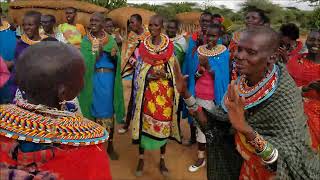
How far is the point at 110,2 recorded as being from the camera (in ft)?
62.5

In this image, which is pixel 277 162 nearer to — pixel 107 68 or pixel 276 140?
pixel 276 140

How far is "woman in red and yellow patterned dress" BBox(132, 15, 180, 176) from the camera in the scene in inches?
190

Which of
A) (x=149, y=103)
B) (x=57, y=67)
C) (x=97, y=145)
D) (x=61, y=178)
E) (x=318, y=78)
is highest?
(x=57, y=67)

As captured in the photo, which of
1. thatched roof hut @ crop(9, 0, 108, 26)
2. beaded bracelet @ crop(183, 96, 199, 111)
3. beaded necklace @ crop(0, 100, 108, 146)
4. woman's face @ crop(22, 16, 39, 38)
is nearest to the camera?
beaded necklace @ crop(0, 100, 108, 146)

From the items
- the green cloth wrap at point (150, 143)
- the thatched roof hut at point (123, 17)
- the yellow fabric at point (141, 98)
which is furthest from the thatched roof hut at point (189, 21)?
the green cloth wrap at point (150, 143)

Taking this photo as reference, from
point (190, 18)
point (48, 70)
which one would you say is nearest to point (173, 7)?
point (190, 18)

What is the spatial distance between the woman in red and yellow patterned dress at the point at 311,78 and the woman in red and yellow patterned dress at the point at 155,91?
4.55 ft

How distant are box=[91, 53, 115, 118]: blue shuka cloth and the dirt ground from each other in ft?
2.25

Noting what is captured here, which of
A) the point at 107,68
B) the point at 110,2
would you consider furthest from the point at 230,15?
the point at 107,68

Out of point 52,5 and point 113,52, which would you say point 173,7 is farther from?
point 113,52

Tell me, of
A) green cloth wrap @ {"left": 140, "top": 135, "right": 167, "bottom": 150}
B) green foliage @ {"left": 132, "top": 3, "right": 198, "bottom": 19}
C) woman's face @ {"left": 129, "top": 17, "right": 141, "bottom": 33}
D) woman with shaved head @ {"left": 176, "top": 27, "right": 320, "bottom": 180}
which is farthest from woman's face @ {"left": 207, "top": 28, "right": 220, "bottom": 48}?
green foliage @ {"left": 132, "top": 3, "right": 198, "bottom": 19}

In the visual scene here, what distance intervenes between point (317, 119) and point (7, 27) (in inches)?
147

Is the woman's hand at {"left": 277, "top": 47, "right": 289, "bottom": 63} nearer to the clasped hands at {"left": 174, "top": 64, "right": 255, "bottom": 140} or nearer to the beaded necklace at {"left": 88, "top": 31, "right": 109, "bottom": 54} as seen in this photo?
the beaded necklace at {"left": 88, "top": 31, "right": 109, "bottom": 54}

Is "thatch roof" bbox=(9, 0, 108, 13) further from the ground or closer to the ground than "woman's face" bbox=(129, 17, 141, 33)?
closer to the ground
